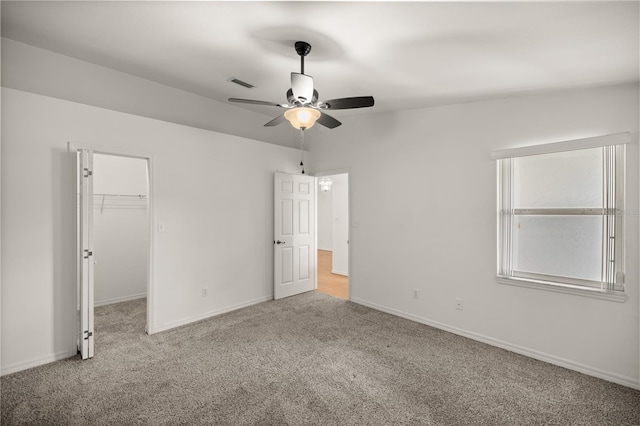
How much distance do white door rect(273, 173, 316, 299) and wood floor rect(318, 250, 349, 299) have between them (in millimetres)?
338

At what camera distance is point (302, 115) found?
2521mm

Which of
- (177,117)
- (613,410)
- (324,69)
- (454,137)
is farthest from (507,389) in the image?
(177,117)

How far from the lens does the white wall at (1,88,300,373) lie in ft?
8.72

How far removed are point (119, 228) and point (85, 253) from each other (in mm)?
2054

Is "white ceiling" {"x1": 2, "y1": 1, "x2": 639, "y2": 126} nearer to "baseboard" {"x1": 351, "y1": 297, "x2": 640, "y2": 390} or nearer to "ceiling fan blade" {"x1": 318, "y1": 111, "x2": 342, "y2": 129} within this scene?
"ceiling fan blade" {"x1": 318, "y1": 111, "x2": 342, "y2": 129}

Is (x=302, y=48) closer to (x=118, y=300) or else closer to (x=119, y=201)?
(x=119, y=201)

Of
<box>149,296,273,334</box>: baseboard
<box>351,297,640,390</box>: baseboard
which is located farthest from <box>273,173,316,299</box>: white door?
<box>351,297,640,390</box>: baseboard

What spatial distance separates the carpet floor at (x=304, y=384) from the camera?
6.91ft

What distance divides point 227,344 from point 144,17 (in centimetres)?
305

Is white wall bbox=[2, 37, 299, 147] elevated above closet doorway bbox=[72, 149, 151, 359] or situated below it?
above

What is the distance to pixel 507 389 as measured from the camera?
7.98ft

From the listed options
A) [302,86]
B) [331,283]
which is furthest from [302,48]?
[331,283]

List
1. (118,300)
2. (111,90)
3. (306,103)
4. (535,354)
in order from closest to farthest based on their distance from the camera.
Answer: (306,103) < (535,354) < (111,90) < (118,300)

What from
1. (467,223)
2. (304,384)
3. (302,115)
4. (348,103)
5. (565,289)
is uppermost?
(348,103)
